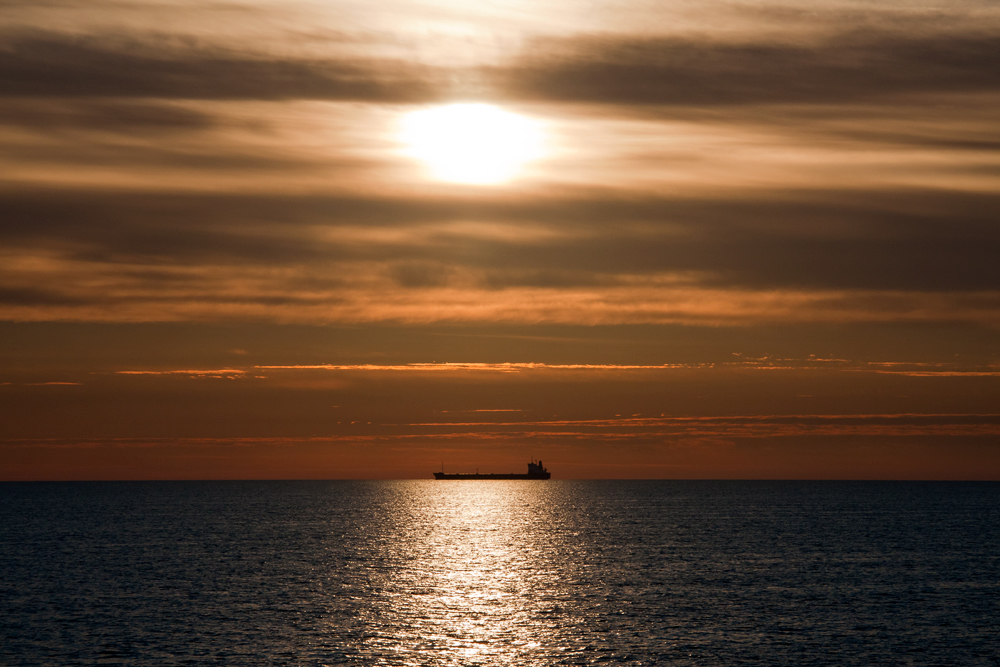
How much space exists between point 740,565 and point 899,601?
33550 mm

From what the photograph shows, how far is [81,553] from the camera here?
147 metres

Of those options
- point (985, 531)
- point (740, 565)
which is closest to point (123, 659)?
point (740, 565)

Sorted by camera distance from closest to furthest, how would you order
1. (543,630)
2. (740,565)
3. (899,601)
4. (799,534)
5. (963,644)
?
(963,644) → (543,630) → (899,601) → (740,565) → (799,534)

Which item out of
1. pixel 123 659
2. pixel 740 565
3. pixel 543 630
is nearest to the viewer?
pixel 123 659

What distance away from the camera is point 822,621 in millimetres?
83438

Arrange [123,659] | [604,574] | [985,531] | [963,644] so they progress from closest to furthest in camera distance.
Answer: [123,659] → [963,644] → [604,574] → [985,531]

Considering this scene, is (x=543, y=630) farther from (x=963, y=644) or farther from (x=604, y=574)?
(x=604, y=574)

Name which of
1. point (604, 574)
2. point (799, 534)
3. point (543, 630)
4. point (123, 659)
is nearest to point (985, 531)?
point (799, 534)

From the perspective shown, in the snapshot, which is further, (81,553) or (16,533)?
(16,533)

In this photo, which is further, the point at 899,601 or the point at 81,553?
the point at 81,553

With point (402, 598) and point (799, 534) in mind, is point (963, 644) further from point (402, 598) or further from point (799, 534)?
point (799, 534)

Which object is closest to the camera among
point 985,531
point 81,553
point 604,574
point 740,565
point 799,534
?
point 604,574

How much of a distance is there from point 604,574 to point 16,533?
127m

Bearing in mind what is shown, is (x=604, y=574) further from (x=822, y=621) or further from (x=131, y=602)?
(x=131, y=602)
